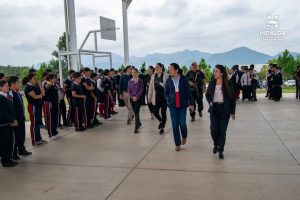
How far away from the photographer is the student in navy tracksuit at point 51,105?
893 cm

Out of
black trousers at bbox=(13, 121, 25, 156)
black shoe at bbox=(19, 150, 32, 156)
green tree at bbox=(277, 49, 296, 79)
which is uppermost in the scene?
green tree at bbox=(277, 49, 296, 79)

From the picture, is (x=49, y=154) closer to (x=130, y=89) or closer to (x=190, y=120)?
(x=130, y=89)

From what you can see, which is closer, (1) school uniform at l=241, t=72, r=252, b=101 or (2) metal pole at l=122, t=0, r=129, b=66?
(1) school uniform at l=241, t=72, r=252, b=101

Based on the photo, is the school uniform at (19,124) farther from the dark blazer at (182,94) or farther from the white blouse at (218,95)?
the white blouse at (218,95)

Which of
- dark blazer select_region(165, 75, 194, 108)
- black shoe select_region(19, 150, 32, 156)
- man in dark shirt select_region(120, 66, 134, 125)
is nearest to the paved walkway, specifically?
black shoe select_region(19, 150, 32, 156)

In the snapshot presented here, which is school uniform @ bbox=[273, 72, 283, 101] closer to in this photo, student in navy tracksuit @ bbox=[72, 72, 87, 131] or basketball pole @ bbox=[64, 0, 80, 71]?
basketball pole @ bbox=[64, 0, 80, 71]

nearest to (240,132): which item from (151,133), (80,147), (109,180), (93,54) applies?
(151,133)

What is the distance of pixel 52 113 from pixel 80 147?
1782 millimetres

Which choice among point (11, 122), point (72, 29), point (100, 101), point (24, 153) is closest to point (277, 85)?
point (100, 101)

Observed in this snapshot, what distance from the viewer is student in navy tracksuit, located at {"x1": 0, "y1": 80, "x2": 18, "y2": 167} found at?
6438 millimetres

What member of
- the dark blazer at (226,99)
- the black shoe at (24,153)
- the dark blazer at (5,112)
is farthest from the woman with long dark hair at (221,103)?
the black shoe at (24,153)

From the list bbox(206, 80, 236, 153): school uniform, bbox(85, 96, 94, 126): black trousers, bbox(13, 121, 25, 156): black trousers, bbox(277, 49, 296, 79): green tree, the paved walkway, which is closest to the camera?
the paved walkway

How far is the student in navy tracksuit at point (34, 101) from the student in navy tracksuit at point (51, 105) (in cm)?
73

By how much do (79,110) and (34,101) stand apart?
6.69 feet
